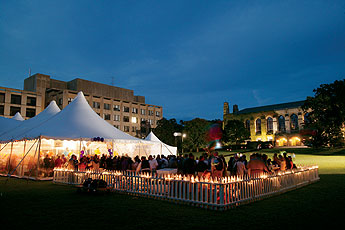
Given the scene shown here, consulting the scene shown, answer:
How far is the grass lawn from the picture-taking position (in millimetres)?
5598

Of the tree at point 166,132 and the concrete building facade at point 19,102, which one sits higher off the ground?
the concrete building facade at point 19,102

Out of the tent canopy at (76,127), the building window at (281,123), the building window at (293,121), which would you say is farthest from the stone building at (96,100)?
the tent canopy at (76,127)

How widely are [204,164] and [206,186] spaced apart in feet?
5.24

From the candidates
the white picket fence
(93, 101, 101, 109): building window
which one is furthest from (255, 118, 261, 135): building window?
the white picket fence

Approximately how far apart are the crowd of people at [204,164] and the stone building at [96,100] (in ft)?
153

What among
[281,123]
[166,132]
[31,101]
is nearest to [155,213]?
[166,132]

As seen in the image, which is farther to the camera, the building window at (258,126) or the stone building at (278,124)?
the building window at (258,126)

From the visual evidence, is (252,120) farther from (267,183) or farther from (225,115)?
(267,183)

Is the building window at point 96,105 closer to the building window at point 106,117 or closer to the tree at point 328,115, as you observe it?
the building window at point 106,117

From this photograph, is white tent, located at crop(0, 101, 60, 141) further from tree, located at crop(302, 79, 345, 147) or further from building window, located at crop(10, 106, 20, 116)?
building window, located at crop(10, 106, 20, 116)

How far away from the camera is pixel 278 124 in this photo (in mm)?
65375

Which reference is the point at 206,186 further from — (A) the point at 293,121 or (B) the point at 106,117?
(A) the point at 293,121

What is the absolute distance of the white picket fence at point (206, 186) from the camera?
23.3 feet

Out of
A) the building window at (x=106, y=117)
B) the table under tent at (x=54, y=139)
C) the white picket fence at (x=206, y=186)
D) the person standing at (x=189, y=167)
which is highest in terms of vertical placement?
the building window at (x=106, y=117)
